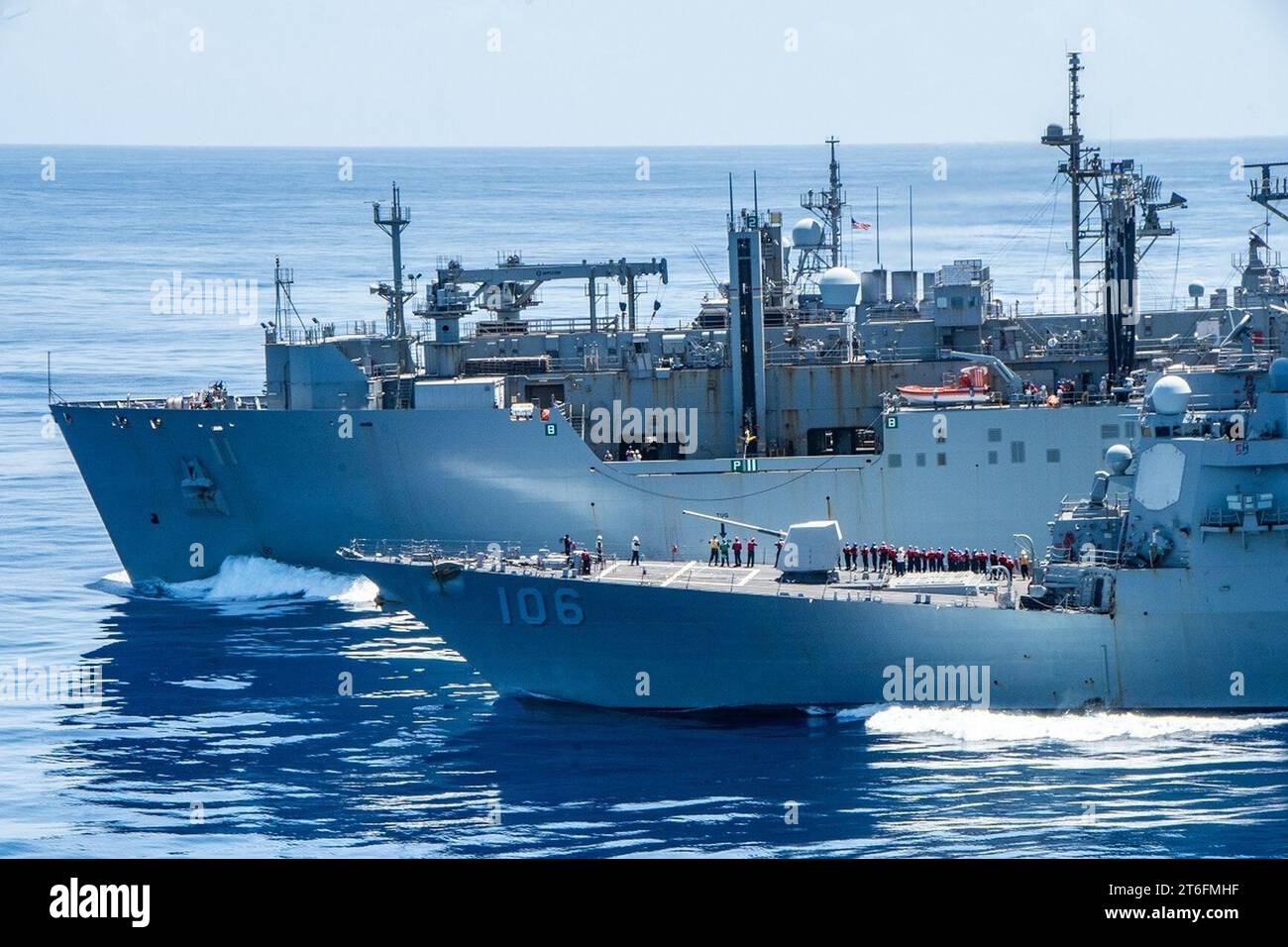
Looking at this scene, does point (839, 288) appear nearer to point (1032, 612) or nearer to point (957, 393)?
point (957, 393)

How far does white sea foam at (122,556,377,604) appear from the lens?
41.5 m

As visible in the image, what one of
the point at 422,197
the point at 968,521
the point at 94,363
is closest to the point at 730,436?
the point at 968,521

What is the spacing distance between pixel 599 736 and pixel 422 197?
136 meters

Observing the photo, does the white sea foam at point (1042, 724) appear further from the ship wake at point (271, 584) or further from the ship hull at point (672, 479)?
the ship wake at point (271, 584)

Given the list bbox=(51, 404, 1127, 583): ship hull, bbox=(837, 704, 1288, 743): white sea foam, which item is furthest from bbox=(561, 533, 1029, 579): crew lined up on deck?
bbox=(51, 404, 1127, 583): ship hull

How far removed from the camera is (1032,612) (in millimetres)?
30141

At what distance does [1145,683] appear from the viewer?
30.4 meters

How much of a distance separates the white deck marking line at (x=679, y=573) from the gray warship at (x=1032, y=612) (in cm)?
26

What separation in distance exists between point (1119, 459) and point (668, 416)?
1187 cm

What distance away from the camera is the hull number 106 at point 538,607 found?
103 ft

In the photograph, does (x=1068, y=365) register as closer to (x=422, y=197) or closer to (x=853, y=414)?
(x=853, y=414)

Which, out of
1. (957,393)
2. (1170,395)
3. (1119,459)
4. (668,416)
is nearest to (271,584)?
(668,416)

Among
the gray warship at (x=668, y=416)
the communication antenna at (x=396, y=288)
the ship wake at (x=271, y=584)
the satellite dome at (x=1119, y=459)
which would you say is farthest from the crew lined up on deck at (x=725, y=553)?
the communication antenna at (x=396, y=288)

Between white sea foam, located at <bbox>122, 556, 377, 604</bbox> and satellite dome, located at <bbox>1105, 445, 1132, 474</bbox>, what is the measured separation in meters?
16.9
